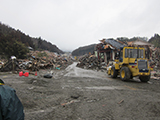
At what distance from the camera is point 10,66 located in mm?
12570

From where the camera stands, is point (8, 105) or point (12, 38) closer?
point (8, 105)

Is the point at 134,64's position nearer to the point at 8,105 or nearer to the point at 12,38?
the point at 8,105

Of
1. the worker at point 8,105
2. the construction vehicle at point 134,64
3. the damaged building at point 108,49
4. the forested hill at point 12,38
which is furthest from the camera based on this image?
the damaged building at point 108,49

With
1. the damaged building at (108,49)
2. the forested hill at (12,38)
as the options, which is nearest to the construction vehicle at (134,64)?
the damaged building at (108,49)

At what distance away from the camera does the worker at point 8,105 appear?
134cm

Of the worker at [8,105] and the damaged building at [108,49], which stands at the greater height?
the damaged building at [108,49]

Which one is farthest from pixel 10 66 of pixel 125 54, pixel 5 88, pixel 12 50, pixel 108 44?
pixel 108 44

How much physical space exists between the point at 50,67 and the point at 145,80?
14169 millimetres

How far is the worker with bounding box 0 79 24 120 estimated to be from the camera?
1339mm

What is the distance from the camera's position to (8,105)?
4.53ft

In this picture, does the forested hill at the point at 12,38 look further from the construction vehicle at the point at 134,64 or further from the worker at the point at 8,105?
the worker at the point at 8,105

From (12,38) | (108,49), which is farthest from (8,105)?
(12,38)

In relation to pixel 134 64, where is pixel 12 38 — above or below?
above

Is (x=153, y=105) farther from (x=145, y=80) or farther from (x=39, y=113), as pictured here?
(x=145, y=80)
